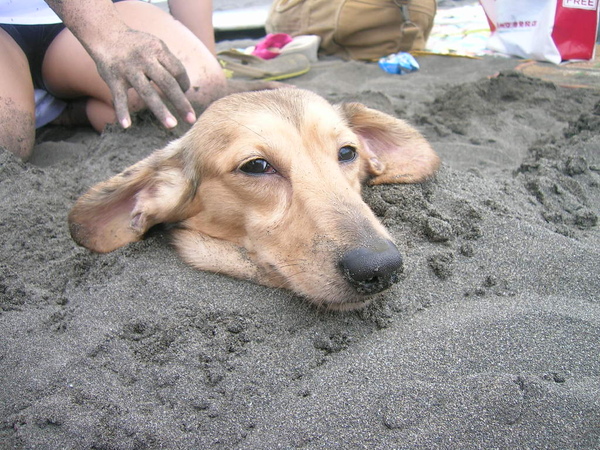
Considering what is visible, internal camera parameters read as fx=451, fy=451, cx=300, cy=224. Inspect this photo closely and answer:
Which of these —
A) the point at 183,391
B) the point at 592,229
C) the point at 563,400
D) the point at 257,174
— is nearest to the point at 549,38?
the point at 592,229

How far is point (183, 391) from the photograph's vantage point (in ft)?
5.31

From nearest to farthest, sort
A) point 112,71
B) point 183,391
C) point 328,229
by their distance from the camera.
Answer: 1. point 183,391
2. point 328,229
3. point 112,71

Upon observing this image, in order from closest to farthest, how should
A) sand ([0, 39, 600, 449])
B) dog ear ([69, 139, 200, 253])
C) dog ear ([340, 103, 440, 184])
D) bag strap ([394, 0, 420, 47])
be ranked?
sand ([0, 39, 600, 449]), dog ear ([69, 139, 200, 253]), dog ear ([340, 103, 440, 184]), bag strap ([394, 0, 420, 47])

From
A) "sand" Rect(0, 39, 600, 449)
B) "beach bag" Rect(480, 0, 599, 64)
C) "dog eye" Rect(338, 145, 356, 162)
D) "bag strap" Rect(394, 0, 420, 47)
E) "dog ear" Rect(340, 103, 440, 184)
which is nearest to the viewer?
"sand" Rect(0, 39, 600, 449)

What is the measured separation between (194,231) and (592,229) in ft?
7.33

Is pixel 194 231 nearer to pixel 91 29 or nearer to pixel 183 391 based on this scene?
pixel 183 391

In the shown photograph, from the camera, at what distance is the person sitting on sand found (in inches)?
115

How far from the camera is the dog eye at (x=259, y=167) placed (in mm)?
2264

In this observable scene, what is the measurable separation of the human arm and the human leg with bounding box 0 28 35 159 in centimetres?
74

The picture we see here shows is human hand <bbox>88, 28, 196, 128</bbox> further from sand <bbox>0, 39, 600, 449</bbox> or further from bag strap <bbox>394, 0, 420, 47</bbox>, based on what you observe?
bag strap <bbox>394, 0, 420, 47</bbox>

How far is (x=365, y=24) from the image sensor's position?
6.33m

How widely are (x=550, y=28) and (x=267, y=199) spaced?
5.31 metres

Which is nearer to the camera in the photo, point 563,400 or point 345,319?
point 563,400

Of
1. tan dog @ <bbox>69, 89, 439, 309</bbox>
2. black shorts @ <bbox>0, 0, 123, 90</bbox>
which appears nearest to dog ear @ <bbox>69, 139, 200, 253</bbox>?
tan dog @ <bbox>69, 89, 439, 309</bbox>
